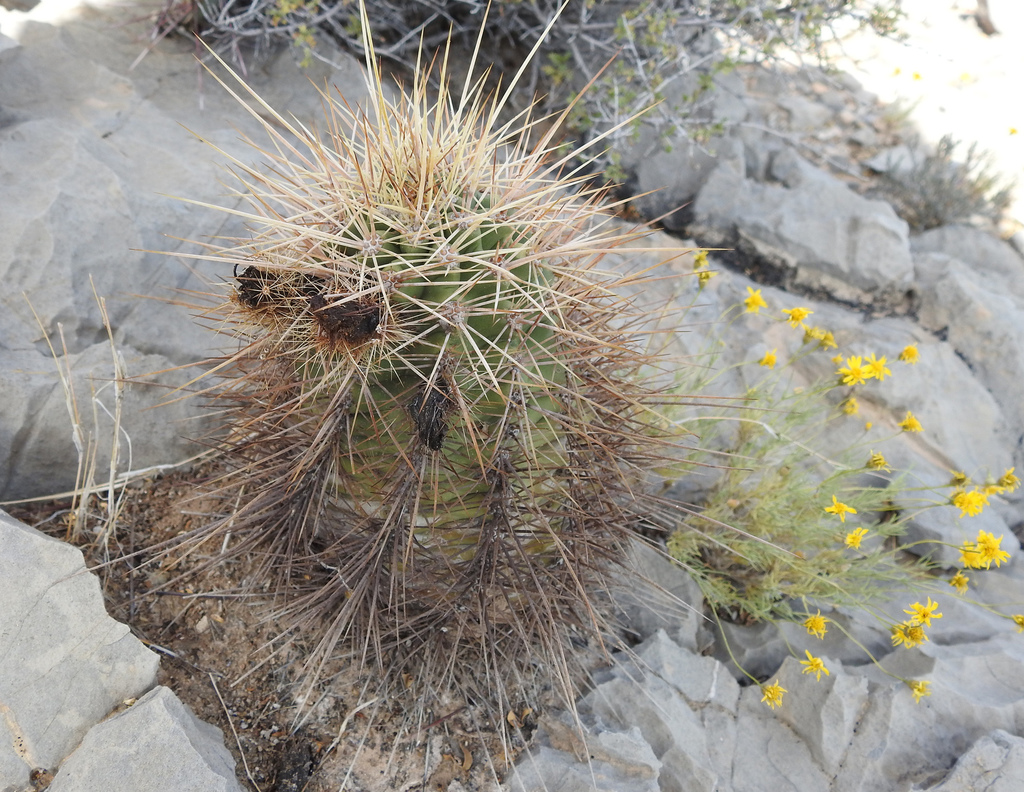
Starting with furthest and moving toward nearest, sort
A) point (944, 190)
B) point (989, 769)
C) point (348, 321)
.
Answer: point (944, 190) → point (989, 769) → point (348, 321)

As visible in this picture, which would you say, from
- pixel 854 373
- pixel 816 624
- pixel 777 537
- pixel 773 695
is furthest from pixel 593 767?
pixel 854 373

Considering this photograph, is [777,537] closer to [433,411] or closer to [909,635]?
[909,635]

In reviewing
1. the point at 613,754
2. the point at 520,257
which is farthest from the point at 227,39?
the point at 613,754

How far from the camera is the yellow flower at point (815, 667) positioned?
211 cm

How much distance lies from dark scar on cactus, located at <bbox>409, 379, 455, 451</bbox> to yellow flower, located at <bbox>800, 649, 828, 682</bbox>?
50.0 inches

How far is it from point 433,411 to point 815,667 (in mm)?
1356

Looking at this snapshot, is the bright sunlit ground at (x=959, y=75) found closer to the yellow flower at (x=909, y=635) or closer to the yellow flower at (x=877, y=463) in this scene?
the yellow flower at (x=877, y=463)

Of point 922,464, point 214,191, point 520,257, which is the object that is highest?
point 520,257

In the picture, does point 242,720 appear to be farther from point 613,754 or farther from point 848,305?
point 848,305

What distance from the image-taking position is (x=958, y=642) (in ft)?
8.26

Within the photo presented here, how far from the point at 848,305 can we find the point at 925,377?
0.49m

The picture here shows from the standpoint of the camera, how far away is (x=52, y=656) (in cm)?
168

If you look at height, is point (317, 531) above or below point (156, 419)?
above

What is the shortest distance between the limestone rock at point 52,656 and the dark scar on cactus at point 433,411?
84 cm
